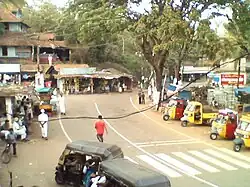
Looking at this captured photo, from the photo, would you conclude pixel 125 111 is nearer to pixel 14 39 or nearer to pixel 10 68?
pixel 10 68

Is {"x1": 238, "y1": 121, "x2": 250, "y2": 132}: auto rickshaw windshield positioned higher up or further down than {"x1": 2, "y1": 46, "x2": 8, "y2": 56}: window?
further down

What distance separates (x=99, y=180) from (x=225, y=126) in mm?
11975

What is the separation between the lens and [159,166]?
17.2 meters

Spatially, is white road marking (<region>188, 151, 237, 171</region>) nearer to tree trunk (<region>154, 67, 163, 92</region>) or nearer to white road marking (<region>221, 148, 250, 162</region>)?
white road marking (<region>221, 148, 250, 162</region>)

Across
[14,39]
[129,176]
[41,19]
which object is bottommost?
[129,176]

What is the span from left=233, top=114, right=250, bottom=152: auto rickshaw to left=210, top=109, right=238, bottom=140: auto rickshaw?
1675mm

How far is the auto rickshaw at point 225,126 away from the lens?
22297 mm

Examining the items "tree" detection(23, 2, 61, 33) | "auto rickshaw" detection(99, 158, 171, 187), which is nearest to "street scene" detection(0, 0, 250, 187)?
"auto rickshaw" detection(99, 158, 171, 187)

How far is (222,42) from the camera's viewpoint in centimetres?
3100

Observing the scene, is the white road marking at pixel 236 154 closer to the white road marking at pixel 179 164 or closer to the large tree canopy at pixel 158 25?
the white road marking at pixel 179 164

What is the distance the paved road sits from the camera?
1562cm

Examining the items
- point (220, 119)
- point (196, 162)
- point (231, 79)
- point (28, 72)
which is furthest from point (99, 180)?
point (28, 72)

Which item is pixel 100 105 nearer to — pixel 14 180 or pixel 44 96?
pixel 44 96

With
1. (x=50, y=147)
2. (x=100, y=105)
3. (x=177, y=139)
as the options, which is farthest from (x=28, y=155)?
(x=100, y=105)
